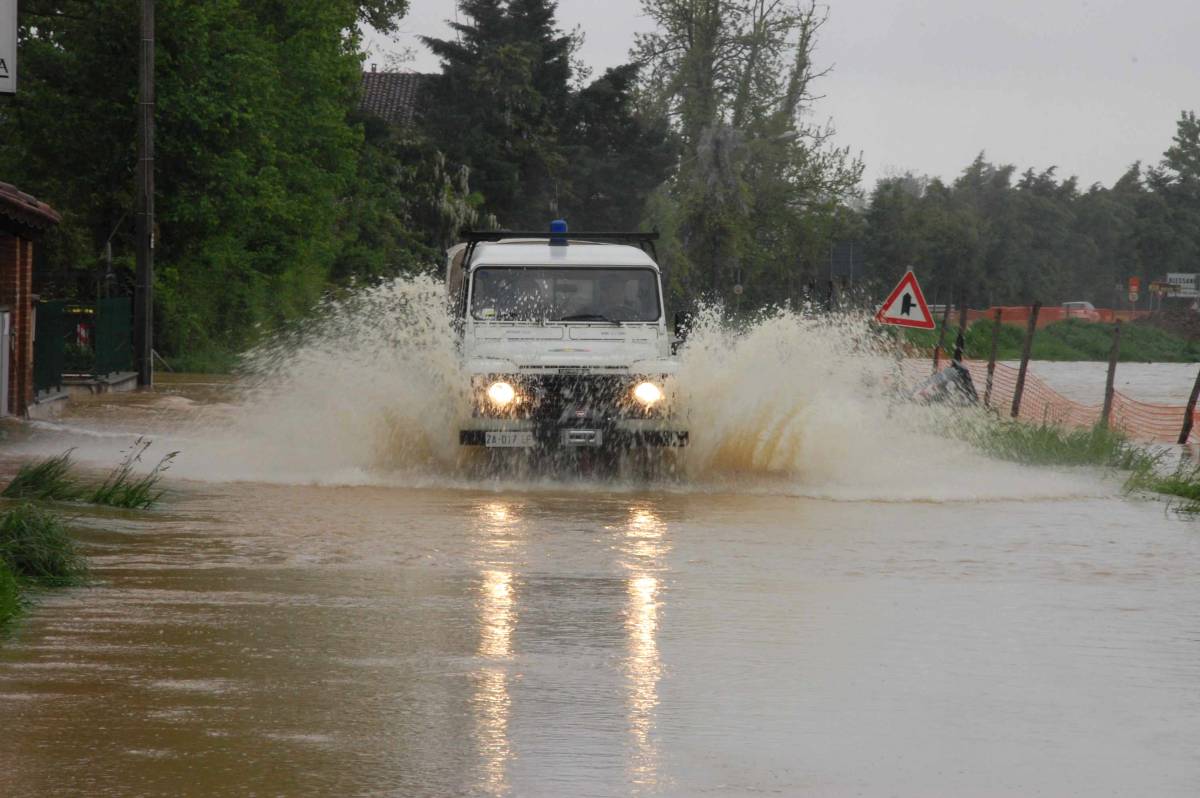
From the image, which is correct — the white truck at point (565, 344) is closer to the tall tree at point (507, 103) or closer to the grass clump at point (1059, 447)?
the grass clump at point (1059, 447)

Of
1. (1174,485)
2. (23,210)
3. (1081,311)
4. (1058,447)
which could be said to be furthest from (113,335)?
(1081,311)

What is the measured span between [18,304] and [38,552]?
14.1 meters

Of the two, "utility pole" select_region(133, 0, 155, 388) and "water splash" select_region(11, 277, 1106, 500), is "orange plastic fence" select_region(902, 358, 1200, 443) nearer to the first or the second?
"water splash" select_region(11, 277, 1106, 500)

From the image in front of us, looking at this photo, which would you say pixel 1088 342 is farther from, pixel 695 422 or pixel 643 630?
pixel 643 630

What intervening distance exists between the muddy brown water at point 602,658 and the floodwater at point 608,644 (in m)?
0.02

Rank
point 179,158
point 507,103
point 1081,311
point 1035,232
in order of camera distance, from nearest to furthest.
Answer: point 179,158
point 507,103
point 1081,311
point 1035,232

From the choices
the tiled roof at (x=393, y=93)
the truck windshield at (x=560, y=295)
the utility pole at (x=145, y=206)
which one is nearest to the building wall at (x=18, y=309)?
the truck windshield at (x=560, y=295)

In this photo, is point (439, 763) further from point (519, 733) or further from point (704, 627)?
point (704, 627)

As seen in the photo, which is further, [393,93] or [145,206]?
[393,93]

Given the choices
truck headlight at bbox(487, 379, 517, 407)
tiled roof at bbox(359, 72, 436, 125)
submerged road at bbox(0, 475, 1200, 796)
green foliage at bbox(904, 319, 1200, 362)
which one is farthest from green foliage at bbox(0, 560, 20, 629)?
tiled roof at bbox(359, 72, 436, 125)

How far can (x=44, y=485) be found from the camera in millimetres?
14227

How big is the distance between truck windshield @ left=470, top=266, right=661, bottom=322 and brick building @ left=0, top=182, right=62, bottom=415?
7.16m

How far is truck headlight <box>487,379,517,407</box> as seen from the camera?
54.7ft

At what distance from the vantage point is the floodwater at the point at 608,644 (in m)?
6.72
